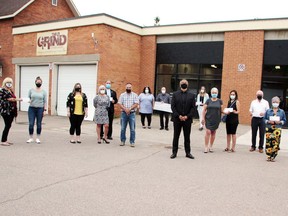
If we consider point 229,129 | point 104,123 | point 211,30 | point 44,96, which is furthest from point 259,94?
point 211,30

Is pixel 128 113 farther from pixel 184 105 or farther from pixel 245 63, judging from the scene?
pixel 245 63

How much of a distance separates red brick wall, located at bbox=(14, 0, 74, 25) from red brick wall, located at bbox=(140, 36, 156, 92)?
28.2 feet

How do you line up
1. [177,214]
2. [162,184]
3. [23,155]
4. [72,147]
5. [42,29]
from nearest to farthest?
[177,214], [162,184], [23,155], [72,147], [42,29]

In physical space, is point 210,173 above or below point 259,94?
below

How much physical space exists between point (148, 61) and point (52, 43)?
17.8 ft

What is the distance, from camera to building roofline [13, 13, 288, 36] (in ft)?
Answer: 49.3

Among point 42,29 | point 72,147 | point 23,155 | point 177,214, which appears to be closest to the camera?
point 177,214

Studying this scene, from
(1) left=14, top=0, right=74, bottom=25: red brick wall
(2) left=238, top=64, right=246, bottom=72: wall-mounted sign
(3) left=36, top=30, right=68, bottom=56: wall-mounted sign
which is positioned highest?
(1) left=14, top=0, right=74, bottom=25: red brick wall

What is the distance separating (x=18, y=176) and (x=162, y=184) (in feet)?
8.47

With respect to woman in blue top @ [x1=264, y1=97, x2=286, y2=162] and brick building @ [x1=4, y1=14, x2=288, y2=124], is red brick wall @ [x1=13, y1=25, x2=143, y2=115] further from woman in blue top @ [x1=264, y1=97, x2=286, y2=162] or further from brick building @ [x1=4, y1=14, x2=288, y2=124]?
woman in blue top @ [x1=264, y1=97, x2=286, y2=162]

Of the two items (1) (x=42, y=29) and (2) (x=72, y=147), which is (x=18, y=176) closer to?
(2) (x=72, y=147)

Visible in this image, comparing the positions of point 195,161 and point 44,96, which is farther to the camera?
point 44,96

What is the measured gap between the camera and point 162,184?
5637 millimetres

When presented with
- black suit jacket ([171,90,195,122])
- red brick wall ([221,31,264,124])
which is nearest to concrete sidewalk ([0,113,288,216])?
black suit jacket ([171,90,195,122])
